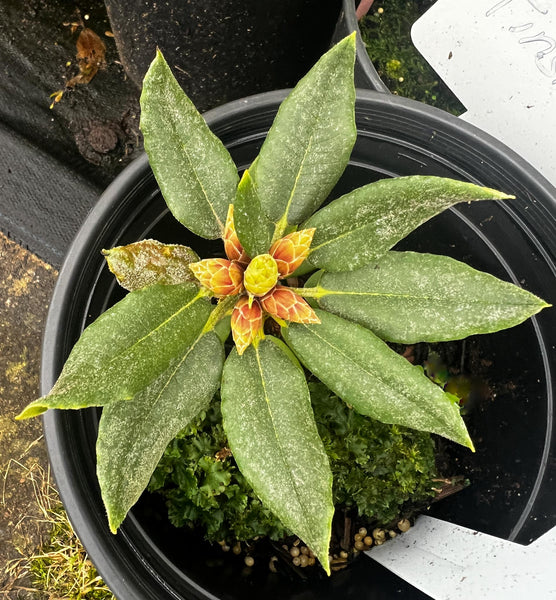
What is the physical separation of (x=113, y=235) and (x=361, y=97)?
1.64 ft

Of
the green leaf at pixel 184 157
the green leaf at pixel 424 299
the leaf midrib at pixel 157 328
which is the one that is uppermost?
the green leaf at pixel 184 157

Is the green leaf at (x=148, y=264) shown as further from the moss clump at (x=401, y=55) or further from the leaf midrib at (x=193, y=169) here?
the moss clump at (x=401, y=55)

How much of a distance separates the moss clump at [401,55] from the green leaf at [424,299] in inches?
31.0

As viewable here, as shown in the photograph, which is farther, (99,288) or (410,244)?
(410,244)

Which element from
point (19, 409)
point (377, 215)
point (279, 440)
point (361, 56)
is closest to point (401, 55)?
point (361, 56)

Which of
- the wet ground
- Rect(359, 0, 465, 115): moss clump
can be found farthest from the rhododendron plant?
the wet ground

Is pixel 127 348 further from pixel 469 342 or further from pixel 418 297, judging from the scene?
pixel 469 342

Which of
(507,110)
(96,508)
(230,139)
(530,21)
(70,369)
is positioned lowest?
(96,508)

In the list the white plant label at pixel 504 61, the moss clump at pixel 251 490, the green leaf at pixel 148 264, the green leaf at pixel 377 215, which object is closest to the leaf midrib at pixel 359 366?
the green leaf at pixel 377 215

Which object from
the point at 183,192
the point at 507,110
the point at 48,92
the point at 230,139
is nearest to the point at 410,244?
the point at 507,110

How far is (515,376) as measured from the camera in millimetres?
1240

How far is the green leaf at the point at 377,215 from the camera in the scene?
0.78 m

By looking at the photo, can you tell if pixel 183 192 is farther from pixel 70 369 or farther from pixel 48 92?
pixel 48 92

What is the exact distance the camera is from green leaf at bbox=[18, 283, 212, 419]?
71 centimetres
